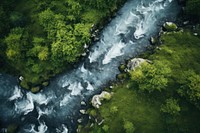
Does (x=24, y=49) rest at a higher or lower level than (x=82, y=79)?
higher

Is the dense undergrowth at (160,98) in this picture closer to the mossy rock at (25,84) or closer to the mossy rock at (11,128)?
the mossy rock at (11,128)

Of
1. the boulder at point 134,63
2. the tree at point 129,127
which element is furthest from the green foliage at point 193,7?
the tree at point 129,127

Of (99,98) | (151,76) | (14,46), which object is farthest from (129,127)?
(14,46)

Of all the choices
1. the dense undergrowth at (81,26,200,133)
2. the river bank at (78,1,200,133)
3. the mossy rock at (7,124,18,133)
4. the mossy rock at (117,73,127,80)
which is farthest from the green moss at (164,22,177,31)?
the mossy rock at (7,124,18,133)

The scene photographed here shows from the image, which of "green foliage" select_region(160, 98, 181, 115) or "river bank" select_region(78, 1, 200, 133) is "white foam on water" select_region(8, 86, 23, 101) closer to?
"river bank" select_region(78, 1, 200, 133)

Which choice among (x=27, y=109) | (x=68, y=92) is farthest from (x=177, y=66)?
(x=27, y=109)

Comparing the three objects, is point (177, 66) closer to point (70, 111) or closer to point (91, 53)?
point (91, 53)
